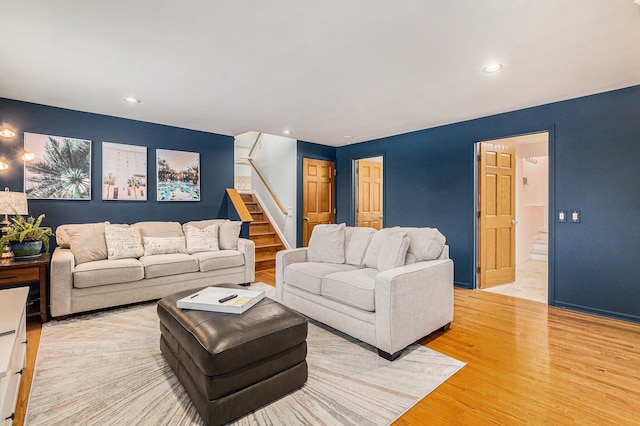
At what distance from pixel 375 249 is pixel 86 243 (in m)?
3.21

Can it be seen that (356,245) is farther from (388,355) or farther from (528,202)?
(528,202)

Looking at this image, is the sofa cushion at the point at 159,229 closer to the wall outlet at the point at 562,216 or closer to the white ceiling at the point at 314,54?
the white ceiling at the point at 314,54

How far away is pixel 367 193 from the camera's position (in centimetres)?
654

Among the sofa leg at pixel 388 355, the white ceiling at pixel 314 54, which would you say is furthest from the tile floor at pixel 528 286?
the sofa leg at pixel 388 355

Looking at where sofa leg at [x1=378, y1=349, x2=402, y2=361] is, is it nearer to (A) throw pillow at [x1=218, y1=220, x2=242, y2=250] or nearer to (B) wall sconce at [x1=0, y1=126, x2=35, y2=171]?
(A) throw pillow at [x1=218, y1=220, x2=242, y2=250]

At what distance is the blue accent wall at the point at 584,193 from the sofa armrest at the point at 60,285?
4.74 m

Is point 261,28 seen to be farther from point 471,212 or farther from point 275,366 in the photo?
point 471,212

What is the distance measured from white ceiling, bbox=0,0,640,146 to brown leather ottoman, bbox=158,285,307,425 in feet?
6.30

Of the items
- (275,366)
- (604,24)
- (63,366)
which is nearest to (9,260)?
(63,366)

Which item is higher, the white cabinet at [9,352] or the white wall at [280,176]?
the white wall at [280,176]

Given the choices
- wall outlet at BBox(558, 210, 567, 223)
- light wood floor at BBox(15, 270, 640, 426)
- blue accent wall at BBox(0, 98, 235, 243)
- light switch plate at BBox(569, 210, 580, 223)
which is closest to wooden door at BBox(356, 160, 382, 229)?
blue accent wall at BBox(0, 98, 235, 243)

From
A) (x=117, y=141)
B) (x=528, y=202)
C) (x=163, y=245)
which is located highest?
(x=117, y=141)

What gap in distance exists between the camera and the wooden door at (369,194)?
6.39 m

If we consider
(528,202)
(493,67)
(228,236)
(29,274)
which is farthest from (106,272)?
(528,202)
